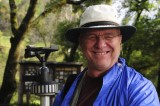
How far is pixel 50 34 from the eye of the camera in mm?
22078

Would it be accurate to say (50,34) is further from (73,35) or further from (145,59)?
(73,35)

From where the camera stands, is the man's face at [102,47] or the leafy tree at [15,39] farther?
the leafy tree at [15,39]

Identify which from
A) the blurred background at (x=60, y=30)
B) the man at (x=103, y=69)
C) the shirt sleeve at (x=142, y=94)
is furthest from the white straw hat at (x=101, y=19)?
the blurred background at (x=60, y=30)

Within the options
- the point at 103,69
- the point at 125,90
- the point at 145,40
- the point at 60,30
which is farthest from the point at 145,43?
the point at 125,90

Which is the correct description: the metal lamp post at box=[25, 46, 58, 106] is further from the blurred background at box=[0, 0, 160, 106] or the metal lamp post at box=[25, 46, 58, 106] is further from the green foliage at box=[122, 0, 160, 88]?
the green foliage at box=[122, 0, 160, 88]

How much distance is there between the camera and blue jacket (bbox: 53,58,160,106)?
133 centimetres

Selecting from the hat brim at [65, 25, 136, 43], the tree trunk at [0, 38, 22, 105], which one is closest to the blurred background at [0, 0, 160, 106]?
the tree trunk at [0, 38, 22, 105]

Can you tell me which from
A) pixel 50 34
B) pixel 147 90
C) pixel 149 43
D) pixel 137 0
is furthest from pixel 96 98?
pixel 50 34

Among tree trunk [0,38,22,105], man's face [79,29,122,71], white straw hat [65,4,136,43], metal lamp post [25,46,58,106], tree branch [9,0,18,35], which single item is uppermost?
white straw hat [65,4,136,43]

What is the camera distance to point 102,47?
157 cm

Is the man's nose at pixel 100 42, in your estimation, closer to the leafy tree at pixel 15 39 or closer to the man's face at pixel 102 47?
the man's face at pixel 102 47

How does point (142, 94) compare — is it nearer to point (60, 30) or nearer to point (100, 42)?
point (100, 42)

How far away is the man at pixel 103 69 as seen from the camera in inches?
54.7

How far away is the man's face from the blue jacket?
0.06m
